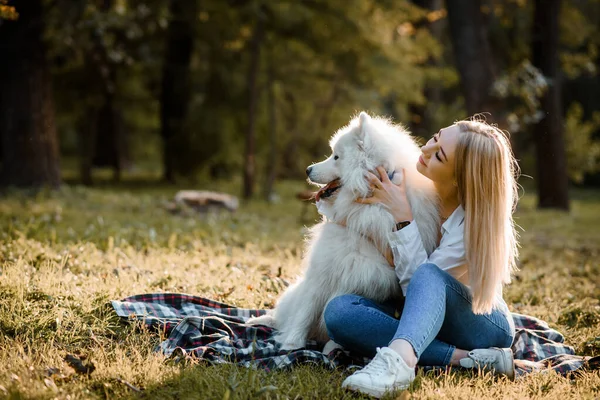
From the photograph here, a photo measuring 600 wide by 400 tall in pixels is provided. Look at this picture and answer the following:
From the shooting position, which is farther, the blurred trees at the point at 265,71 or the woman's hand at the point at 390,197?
the blurred trees at the point at 265,71

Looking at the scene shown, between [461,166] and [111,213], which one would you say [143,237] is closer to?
[111,213]

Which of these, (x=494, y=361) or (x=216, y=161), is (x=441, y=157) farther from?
(x=216, y=161)

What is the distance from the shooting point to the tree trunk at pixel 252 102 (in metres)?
11.7

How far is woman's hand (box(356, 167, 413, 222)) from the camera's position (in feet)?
10.6

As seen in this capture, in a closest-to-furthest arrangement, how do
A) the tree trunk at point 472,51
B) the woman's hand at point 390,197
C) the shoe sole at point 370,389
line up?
the shoe sole at point 370,389
the woman's hand at point 390,197
the tree trunk at point 472,51

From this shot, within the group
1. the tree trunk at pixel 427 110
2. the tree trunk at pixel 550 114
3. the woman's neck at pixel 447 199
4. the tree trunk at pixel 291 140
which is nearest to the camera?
the woman's neck at pixel 447 199

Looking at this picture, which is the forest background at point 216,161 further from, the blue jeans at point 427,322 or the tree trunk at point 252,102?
the blue jeans at point 427,322

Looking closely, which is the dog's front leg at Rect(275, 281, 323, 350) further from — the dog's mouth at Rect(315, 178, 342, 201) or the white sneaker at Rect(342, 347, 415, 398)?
the white sneaker at Rect(342, 347, 415, 398)

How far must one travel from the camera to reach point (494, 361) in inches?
123

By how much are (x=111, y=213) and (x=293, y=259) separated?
3570mm

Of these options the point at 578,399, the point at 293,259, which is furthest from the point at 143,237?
the point at 578,399

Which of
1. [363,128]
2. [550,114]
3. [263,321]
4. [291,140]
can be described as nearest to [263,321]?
[263,321]

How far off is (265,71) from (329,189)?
10179 mm

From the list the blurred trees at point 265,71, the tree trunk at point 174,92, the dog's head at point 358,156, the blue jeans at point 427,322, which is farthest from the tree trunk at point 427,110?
the blue jeans at point 427,322
